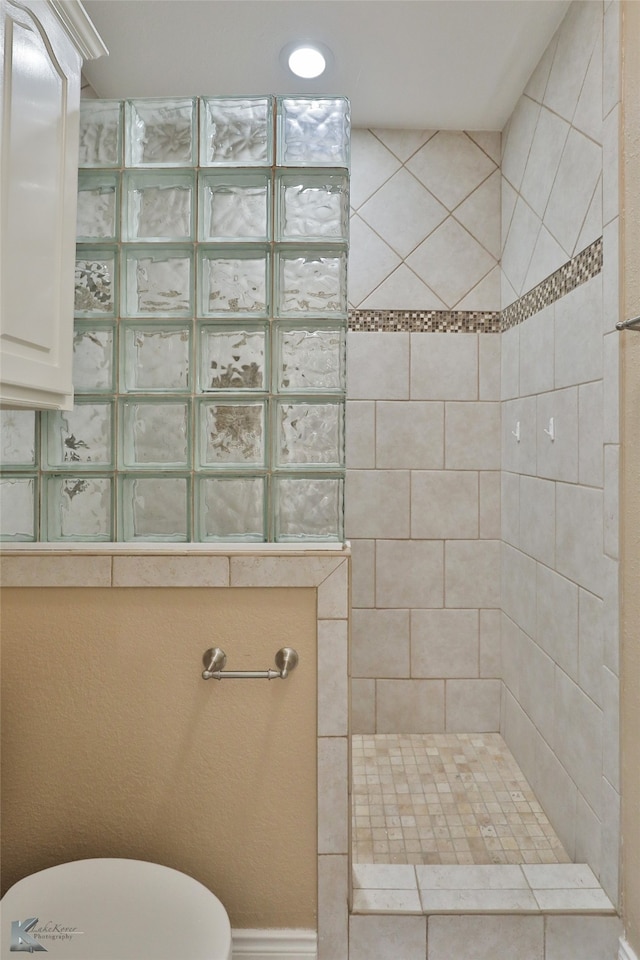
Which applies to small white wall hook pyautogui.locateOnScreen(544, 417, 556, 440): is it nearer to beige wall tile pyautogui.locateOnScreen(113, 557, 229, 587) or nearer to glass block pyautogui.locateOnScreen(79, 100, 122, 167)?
beige wall tile pyautogui.locateOnScreen(113, 557, 229, 587)

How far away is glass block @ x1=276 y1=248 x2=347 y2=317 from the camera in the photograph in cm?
128

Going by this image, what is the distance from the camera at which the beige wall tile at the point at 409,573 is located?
2221 millimetres

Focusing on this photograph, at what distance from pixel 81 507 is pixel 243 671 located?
0.51 m

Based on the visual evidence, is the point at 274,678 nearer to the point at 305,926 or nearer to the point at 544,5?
the point at 305,926

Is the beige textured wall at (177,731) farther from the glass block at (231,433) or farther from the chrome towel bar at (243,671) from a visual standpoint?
the glass block at (231,433)

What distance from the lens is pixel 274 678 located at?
1232 millimetres

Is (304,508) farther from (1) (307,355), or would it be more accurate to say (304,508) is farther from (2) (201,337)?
(2) (201,337)

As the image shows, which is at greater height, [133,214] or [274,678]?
[133,214]

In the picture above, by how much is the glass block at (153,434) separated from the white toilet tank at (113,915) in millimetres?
827

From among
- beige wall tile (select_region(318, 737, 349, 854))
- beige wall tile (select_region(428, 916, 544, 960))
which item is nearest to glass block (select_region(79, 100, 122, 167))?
beige wall tile (select_region(318, 737, 349, 854))

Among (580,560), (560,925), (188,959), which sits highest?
(580,560)

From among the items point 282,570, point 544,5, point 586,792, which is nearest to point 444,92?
point 544,5

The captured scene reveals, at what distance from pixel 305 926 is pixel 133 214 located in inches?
63.4

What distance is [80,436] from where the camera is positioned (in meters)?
1.29
